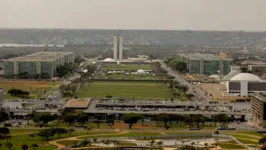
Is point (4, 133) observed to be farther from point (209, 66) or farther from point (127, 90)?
point (209, 66)

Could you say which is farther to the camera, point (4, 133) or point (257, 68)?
point (257, 68)

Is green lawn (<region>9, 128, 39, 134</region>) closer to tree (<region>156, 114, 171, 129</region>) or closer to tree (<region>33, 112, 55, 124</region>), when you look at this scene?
tree (<region>33, 112, 55, 124</region>)

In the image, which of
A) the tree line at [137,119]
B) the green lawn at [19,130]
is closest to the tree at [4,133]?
the green lawn at [19,130]

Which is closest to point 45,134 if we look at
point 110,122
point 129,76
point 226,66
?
point 110,122

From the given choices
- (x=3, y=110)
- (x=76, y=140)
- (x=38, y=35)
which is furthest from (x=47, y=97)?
(x=38, y=35)

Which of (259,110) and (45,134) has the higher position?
(259,110)

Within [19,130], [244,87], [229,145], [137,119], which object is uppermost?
[244,87]

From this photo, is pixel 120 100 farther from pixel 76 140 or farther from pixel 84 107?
pixel 76 140
